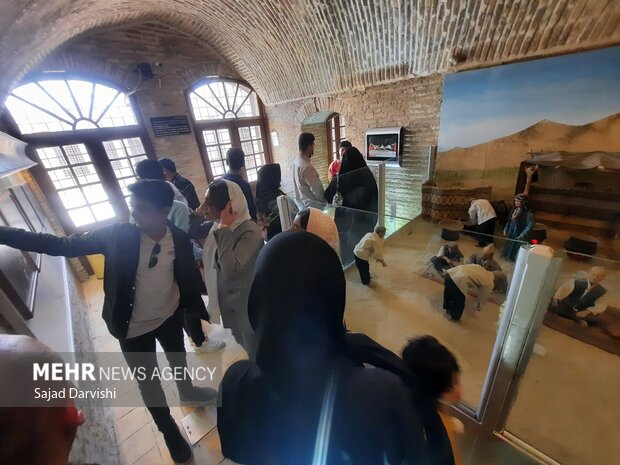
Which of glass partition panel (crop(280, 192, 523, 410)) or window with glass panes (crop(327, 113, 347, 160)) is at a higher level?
window with glass panes (crop(327, 113, 347, 160))

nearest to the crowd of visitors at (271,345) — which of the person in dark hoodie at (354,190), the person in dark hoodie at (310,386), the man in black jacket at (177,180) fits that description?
the person in dark hoodie at (310,386)

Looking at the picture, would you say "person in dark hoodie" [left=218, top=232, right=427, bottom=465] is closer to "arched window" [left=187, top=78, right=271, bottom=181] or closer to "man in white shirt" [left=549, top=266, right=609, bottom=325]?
"man in white shirt" [left=549, top=266, right=609, bottom=325]

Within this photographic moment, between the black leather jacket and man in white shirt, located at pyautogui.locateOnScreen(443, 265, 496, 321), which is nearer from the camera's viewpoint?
the black leather jacket

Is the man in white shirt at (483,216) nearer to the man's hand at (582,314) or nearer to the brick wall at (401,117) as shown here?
the brick wall at (401,117)

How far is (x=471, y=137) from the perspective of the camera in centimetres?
443

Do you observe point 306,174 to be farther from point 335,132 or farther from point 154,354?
point 335,132

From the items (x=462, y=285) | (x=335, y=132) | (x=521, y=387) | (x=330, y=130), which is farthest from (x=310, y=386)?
(x=335, y=132)

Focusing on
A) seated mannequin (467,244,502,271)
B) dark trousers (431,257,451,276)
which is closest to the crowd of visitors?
seated mannequin (467,244,502,271)

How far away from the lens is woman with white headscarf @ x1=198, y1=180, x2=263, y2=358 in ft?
5.08

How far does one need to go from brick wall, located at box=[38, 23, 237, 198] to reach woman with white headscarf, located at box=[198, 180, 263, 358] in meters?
4.98

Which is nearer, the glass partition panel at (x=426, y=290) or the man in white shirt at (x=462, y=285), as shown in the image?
the glass partition panel at (x=426, y=290)

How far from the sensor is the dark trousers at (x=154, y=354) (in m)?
1.49

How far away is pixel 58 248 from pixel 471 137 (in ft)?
18.2

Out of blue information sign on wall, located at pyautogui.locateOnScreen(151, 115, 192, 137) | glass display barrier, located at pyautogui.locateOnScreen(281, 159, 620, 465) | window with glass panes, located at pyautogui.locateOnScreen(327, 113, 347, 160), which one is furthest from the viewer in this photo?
window with glass panes, located at pyautogui.locateOnScreen(327, 113, 347, 160)
